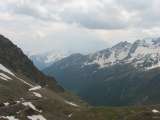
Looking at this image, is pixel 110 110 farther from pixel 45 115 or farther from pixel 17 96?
pixel 17 96

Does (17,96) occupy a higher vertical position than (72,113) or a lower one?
higher

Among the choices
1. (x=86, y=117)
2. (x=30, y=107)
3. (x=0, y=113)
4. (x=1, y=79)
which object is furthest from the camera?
(x=1, y=79)

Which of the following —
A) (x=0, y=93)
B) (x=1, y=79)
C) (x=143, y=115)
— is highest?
(x=1, y=79)

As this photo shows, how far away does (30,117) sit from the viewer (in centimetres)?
10212

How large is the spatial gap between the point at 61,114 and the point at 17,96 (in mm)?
39369

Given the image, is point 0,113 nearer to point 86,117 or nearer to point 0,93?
point 86,117

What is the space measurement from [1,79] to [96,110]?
6116 centimetres

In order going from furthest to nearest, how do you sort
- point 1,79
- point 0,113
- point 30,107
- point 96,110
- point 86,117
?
point 1,79 < point 96,110 < point 86,117 < point 30,107 < point 0,113

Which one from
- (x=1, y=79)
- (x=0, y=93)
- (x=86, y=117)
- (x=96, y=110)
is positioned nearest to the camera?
(x=86, y=117)

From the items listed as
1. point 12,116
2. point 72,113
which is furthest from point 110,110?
point 12,116

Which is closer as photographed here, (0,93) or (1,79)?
(0,93)

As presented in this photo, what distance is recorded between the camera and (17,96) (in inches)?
5969

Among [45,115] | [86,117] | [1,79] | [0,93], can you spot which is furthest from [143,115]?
[1,79]

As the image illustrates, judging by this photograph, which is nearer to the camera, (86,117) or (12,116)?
(12,116)
